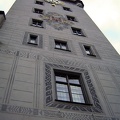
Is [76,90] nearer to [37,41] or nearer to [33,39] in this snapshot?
[37,41]

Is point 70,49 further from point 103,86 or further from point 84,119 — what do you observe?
point 84,119

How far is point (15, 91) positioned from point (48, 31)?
19.4ft

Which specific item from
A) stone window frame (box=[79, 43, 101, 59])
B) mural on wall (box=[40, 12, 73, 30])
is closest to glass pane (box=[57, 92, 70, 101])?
stone window frame (box=[79, 43, 101, 59])

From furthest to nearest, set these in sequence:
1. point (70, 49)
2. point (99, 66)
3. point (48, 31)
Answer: point (48, 31) → point (70, 49) → point (99, 66)

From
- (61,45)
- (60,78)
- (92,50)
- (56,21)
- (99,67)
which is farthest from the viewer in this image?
(56,21)

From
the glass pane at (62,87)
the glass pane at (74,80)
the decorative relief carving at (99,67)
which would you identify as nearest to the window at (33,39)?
the glass pane at (74,80)

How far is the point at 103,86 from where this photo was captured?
749 cm

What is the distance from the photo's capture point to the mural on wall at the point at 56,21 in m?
12.4

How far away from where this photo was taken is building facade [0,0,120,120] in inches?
227

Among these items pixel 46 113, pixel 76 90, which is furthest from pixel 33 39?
pixel 46 113

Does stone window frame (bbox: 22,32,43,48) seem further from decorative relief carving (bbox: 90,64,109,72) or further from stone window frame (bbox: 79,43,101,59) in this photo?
decorative relief carving (bbox: 90,64,109,72)

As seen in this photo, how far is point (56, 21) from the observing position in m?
13.1

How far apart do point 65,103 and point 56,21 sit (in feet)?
26.6

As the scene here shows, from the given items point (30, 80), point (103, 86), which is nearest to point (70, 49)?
point (103, 86)
